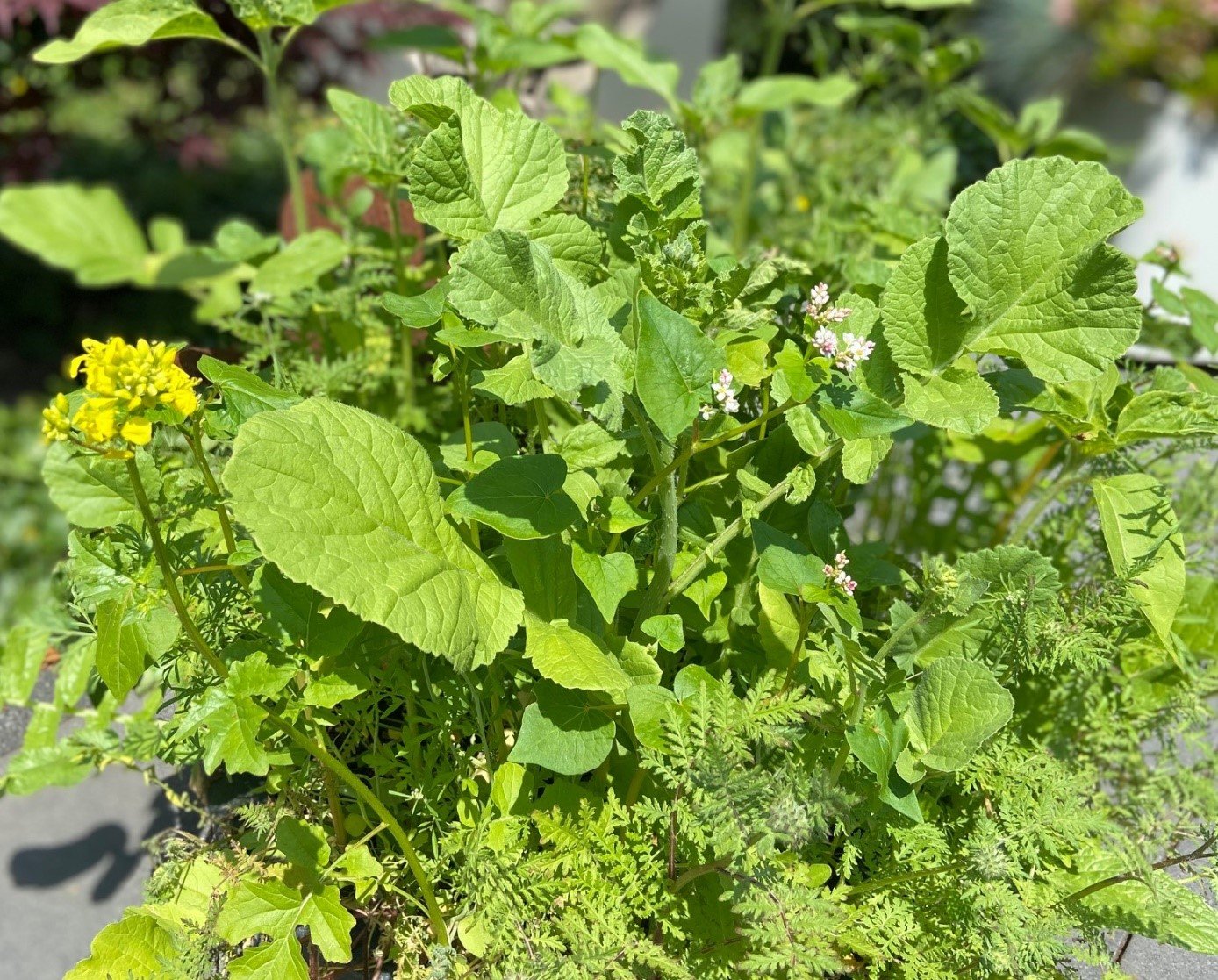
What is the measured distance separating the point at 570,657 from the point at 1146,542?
43 cm

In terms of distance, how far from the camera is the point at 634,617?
32.5 inches

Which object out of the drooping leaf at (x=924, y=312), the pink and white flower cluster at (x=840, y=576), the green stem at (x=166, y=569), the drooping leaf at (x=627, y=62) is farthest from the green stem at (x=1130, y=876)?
the drooping leaf at (x=627, y=62)

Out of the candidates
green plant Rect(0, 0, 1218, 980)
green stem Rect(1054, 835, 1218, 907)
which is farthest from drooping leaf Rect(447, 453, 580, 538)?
green stem Rect(1054, 835, 1218, 907)

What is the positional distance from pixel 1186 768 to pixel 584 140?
0.88m

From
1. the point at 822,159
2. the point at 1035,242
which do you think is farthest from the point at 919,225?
the point at 822,159

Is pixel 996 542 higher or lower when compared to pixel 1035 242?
lower

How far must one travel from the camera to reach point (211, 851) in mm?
763

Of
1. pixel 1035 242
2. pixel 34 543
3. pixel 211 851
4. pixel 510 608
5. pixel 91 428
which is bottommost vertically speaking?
pixel 34 543

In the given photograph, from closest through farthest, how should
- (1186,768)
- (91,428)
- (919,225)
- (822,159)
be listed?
(91,428) → (1186,768) → (919,225) → (822,159)

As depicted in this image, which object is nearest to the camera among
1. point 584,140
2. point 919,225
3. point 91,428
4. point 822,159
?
point 91,428

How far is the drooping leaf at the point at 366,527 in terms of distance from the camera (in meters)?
0.58

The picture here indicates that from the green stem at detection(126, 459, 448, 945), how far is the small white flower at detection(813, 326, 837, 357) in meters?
0.42

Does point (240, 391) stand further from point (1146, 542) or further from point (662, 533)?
point (1146, 542)

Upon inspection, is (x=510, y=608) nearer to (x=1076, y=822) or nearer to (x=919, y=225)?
(x=1076, y=822)
